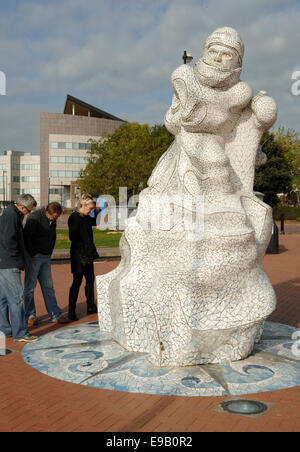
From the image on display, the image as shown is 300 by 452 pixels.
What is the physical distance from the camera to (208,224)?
5035 mm

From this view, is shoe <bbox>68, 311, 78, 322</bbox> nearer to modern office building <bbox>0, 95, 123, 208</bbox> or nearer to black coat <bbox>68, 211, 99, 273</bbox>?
black coat <bbox>68, 211, 99, 273</bbox>

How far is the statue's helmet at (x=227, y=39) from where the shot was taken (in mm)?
5102

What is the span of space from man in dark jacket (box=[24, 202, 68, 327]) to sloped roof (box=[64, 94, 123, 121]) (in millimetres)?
63683

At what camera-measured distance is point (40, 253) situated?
6.64m

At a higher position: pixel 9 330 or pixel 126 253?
pixel 126 253

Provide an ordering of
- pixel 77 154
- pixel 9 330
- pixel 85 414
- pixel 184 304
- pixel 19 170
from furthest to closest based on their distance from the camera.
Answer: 1. pixel 19 170
2. pixel 77 154
3. pixel 9 330
4. pixel 184 304
5. pixel 85 414

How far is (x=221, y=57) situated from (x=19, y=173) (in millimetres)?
88916

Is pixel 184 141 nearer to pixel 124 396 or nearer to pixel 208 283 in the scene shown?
pixel 208 283

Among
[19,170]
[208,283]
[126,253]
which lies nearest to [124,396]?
[208,283]

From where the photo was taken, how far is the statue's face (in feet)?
16.8

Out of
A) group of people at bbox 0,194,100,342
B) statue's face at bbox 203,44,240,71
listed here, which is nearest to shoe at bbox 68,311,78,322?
group of people at bbox 0,194,100,342

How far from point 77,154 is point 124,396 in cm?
6930

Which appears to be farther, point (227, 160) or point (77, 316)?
point (77, 316)

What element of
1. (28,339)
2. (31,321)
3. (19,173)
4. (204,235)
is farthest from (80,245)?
(19,173)
